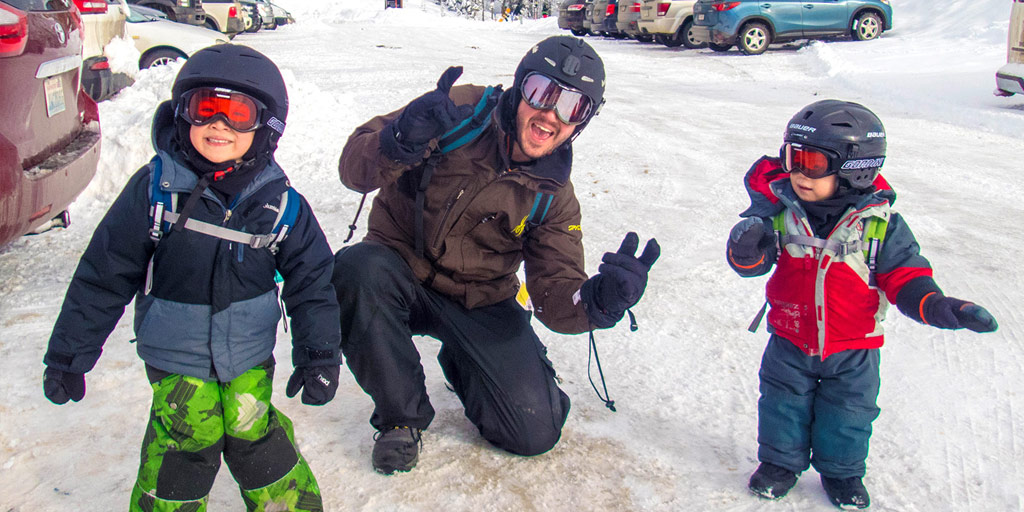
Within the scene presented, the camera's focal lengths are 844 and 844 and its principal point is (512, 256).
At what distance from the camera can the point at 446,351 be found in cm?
318

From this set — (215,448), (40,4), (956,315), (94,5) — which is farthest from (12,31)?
(956,315)

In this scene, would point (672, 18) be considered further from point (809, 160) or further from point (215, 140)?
point (215, 140)

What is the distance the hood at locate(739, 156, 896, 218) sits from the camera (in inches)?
104

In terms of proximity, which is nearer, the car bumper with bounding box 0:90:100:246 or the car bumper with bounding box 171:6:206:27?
the car bumper with bounding box 0:90:100:246

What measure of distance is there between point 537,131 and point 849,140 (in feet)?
3.22

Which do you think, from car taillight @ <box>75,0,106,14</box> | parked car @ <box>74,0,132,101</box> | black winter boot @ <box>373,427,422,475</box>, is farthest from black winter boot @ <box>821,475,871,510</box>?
parked car @ <box>74,0,132,101</box>

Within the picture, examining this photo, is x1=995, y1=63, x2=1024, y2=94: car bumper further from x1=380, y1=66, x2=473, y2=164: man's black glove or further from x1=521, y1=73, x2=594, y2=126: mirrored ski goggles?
x1=380, y1=66, x2=473, y2=164: man's black glove

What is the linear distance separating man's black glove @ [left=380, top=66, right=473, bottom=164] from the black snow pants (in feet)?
1.37

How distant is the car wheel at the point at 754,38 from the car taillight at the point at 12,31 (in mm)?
Result: 13706

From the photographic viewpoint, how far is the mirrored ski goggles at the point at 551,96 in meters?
2.82

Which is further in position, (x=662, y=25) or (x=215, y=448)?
(x=662, y=25)

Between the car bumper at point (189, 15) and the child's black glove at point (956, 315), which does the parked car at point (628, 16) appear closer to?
the car bumper at point (189, 15)

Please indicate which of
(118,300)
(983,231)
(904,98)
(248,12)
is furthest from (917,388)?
(248,12)

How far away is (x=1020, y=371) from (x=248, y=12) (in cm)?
2273
